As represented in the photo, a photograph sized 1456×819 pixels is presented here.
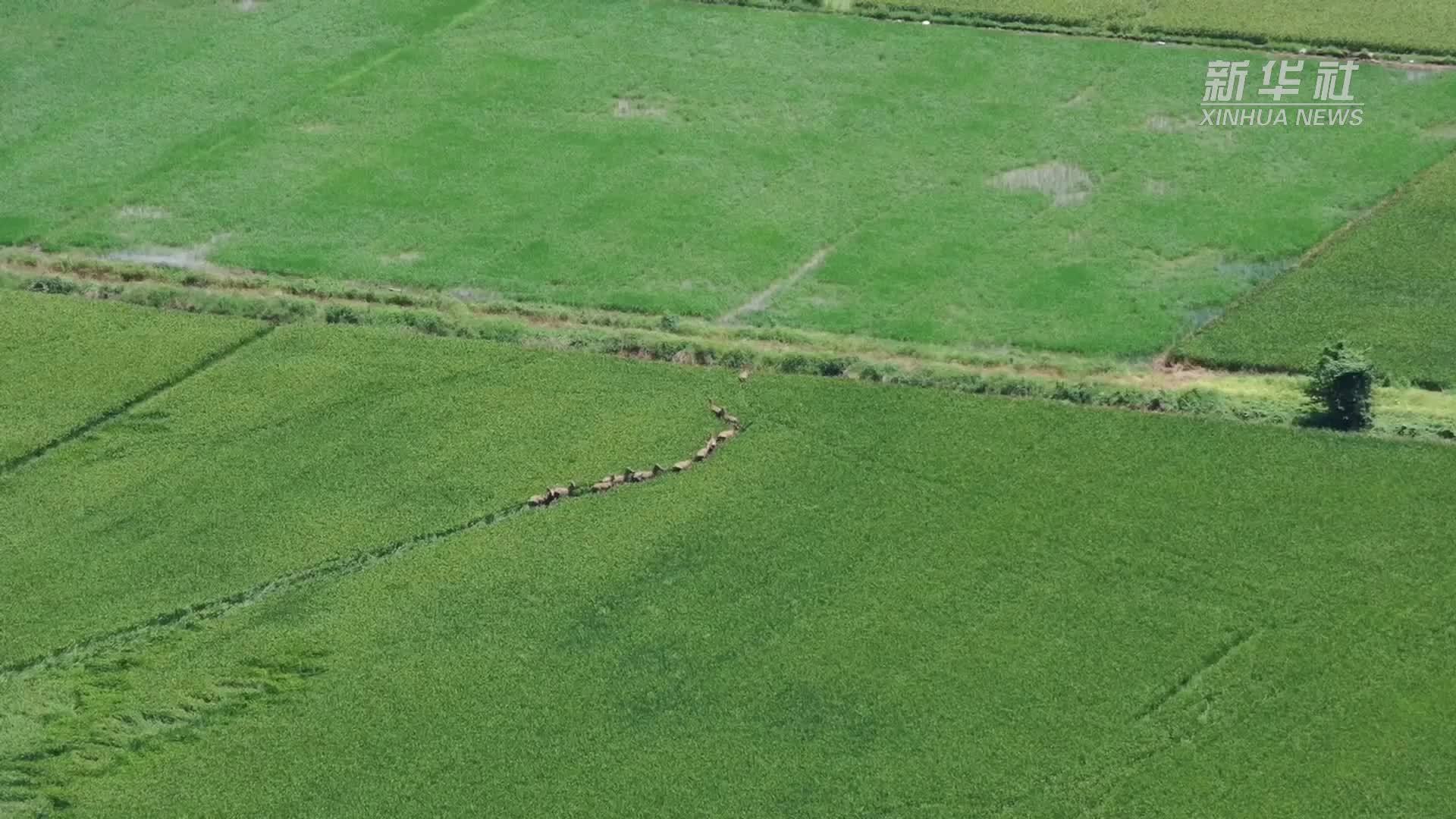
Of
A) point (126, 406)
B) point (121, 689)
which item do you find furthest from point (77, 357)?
point (121, 689)

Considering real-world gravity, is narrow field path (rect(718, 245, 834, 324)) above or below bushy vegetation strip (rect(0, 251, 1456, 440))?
above

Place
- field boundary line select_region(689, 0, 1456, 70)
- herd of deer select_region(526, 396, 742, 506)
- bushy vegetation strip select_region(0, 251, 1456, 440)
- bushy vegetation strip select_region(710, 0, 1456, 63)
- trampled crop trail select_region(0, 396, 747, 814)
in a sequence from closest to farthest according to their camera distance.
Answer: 1. trampled crop trail select_region(0, 396, 747, 814)
2. herd of deer select_region(526, 396, 742, 506)
3. bushy vegetation strip select_region(0, 251, 1456, 440)
4. field boundary line select_region(689, 0, 1456, 70)
5. bushy vegetation strip select_region(710, 0, 1456, 63)

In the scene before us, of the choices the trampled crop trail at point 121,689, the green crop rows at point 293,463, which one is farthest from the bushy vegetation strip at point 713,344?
the trampled crop trail at point 121,689

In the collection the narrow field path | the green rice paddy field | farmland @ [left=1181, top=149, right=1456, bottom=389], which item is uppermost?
farmland @ [left=1181, top=149, right=1456, bottom=389]

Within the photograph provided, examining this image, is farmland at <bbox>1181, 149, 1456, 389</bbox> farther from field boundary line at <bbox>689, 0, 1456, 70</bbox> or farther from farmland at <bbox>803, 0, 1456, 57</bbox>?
farmland at <bbox>803, 0, 1456, 57</bbox>

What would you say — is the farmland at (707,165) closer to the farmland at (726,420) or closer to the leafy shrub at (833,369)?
the farmland at (726,420)

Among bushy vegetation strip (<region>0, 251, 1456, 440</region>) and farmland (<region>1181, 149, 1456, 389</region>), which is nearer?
bushy vegetation strip (<region>0, 251, 1456, 440</region>)

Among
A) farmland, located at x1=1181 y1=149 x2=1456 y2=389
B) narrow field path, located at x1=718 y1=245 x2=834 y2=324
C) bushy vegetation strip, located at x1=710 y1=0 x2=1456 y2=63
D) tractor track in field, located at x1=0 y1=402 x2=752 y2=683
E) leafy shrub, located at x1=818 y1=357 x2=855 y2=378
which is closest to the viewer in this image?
tractor track in field, located at x1=0 y1=402 x2=752 y2=683

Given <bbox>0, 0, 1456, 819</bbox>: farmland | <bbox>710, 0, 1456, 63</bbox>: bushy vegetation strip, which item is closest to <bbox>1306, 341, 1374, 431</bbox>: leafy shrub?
<bbox>0, 0, 1456, 819</bbox>: farmland

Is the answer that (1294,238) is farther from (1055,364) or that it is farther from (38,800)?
(38,800)
